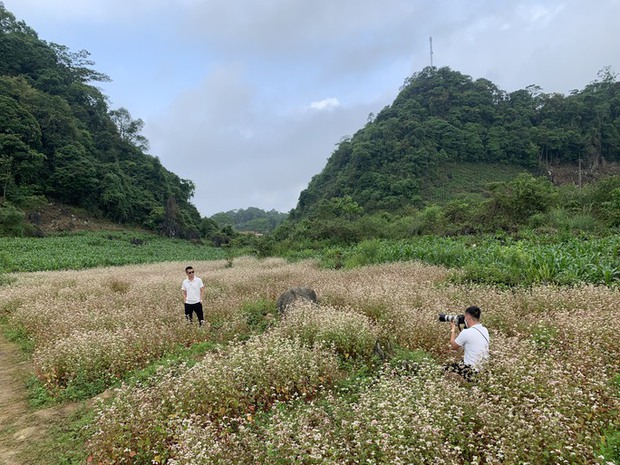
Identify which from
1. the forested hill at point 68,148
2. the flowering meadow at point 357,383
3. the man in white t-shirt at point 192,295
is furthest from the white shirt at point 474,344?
the forested hill at point 68,148

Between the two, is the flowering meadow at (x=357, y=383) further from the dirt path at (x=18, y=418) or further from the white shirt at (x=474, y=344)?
the dirt path at (x=18, y=418)

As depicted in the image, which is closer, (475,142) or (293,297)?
(293,297)

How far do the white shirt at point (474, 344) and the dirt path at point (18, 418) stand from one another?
6.00 meters

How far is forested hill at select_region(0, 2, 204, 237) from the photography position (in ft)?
165

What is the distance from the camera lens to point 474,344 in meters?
5.14

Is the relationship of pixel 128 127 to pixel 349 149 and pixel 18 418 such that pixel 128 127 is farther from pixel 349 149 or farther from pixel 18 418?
pixel 18 418

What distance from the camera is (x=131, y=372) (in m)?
6.47

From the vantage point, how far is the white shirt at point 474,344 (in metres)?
5.07

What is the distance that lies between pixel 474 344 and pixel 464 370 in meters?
0.41

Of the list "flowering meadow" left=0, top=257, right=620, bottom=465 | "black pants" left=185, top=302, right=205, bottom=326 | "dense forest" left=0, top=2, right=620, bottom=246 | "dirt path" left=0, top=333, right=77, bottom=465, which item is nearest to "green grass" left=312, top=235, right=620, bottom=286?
"flowering meadow" left=0, top=257, right=620, bottom=465

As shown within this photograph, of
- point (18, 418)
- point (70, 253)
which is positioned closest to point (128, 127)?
point (70, 253)

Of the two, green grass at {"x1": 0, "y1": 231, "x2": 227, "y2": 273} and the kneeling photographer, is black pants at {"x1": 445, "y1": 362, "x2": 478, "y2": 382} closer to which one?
the kneeling photographer

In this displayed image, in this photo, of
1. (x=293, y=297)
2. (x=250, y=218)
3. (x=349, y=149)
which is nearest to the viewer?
(x=293, y=297)

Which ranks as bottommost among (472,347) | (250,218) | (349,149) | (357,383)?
(357,383)
